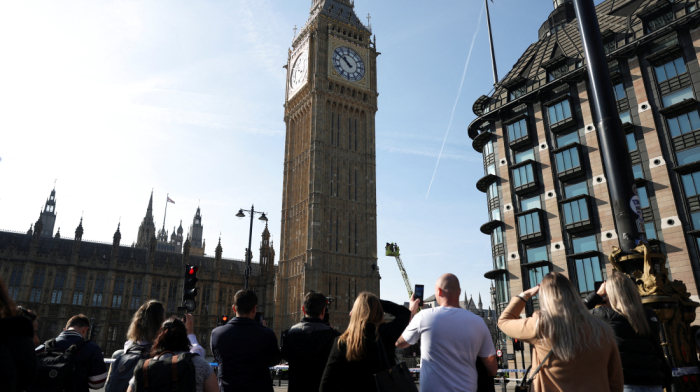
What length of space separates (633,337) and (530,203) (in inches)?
1130

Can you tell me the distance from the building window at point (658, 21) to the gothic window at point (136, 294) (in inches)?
2329

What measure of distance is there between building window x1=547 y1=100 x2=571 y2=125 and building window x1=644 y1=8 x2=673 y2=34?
616 centimetres

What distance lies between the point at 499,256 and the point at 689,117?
14173mm

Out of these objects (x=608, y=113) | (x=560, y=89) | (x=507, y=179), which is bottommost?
(x=608, y=113)

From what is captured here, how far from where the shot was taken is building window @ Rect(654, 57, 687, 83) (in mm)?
26462

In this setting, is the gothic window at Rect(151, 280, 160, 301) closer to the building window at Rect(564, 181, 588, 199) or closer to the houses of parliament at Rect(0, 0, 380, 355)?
the houses of parliament at Rect(0, 0, 380, 355)

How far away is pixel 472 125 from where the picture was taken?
37.4 metres

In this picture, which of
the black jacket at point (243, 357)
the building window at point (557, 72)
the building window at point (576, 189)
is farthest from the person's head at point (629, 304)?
the building window at point (557, 72)

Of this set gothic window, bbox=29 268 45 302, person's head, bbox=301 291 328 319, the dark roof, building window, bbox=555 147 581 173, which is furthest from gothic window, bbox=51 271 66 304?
person's head, bbox=301 291 328 319

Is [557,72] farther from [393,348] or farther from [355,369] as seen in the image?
[355,369]

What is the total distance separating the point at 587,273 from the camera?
27.7m

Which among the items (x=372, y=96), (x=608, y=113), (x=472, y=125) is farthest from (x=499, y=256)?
(x=372, y=96)

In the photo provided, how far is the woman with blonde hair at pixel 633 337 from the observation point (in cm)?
455

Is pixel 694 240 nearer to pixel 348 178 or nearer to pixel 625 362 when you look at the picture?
pixel 625 362
